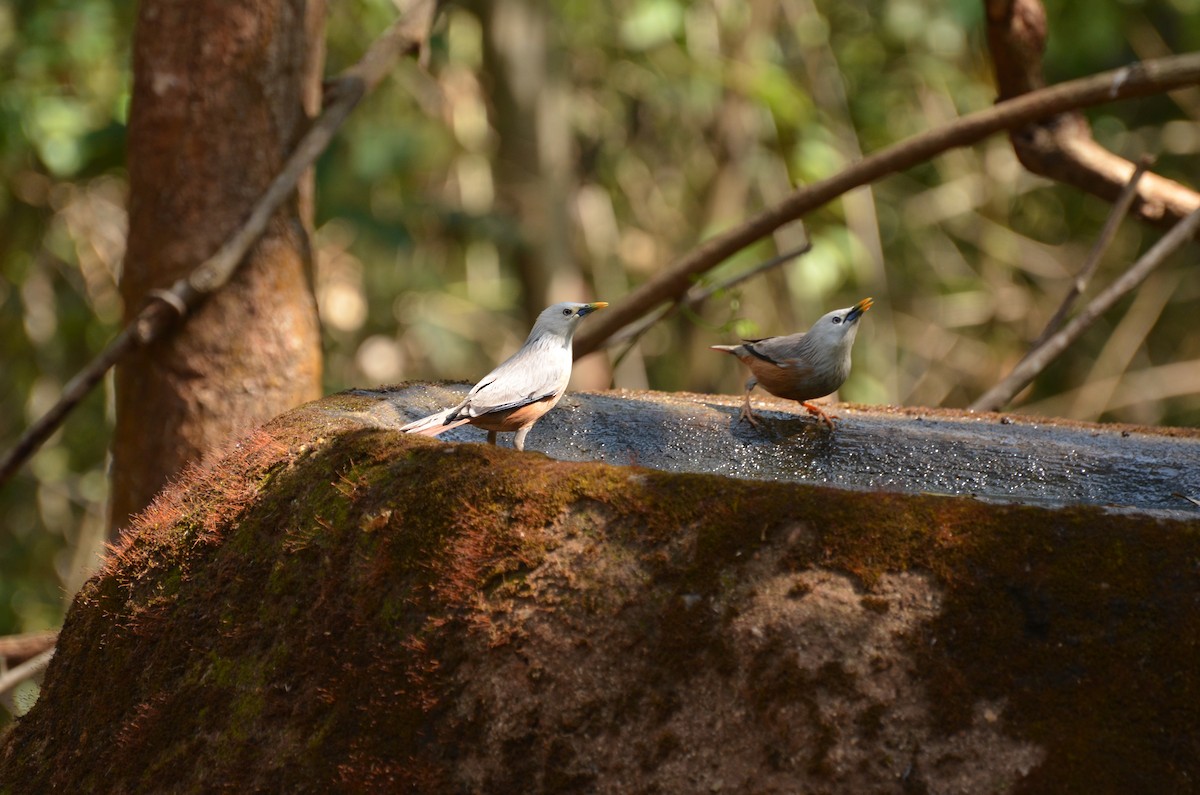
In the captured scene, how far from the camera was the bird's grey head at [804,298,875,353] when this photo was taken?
3787mm

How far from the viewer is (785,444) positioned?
154 inches

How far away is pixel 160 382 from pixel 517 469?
2675mm

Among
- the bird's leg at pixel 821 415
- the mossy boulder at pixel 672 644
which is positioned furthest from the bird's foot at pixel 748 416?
the mossy boulder at pixel 672 644

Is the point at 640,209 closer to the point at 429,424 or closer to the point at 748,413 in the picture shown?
the point at 748,413

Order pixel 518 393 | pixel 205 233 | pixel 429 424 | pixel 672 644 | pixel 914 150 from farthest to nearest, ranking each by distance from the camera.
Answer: pixel 914 150 < pixel 205 233 < pixel 518 393 < pixel 429 424 < pixel 672 644

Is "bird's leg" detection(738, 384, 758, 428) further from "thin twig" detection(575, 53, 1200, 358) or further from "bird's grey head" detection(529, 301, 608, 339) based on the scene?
"thin twig" detection(575, 53, 1200, 358)

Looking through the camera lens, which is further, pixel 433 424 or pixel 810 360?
pixel 810 360

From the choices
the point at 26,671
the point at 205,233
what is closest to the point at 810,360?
the point at 205,233

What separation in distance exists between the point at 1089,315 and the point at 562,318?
274 centimetres

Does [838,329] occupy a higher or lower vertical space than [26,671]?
higher

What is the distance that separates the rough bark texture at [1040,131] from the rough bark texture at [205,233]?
2.94 metres

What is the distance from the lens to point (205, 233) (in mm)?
4773

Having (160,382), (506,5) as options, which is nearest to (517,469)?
(160,382)

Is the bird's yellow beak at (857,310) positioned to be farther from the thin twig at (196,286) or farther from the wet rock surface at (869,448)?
the thin twig at (196,286)
